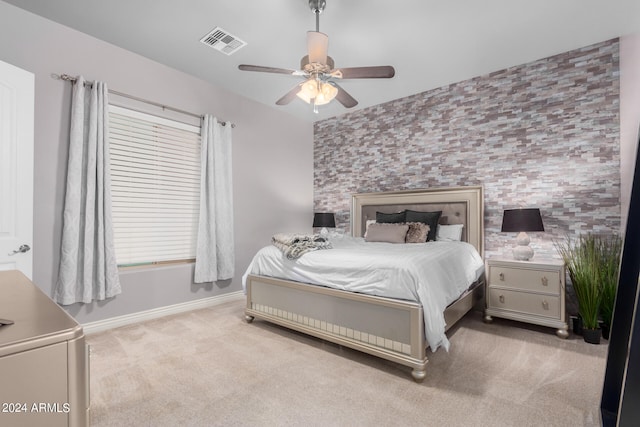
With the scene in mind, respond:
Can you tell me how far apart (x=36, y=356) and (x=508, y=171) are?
3.93 metres

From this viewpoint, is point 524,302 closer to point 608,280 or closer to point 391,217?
point 608,280

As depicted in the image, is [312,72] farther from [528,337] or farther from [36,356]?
[528,337]

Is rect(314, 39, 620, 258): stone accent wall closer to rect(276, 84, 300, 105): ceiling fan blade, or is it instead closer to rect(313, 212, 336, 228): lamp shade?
rect(313, 212, 336, 228): lamp shade

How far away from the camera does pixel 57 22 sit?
103 inches

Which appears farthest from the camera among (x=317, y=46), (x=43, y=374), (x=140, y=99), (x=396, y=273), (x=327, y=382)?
(x=140, y=99)

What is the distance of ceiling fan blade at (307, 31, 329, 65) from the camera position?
2.16 m

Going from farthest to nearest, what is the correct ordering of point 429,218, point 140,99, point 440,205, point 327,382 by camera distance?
point 440,205 → point 429,218 → point 140,99 → point 327,382

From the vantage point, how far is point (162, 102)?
3.34 m

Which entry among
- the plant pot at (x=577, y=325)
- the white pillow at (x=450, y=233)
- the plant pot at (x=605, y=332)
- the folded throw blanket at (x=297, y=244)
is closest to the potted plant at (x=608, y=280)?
the plant pot at (x=605, y=332)

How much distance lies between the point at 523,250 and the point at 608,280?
64 centimetres

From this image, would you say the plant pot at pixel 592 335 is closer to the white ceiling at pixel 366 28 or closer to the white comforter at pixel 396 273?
the white comforter at pixel 396 273

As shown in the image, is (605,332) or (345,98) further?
(345,98)

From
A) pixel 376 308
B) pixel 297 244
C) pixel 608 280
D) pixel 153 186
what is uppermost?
pixel 153 186

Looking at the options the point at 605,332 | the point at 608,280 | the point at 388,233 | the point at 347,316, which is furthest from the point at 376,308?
the point at 605,332
